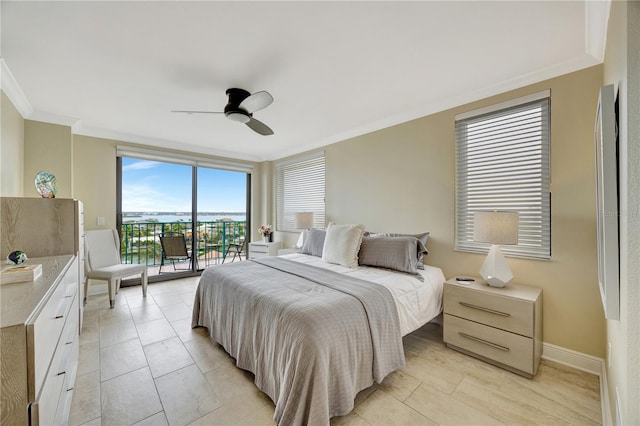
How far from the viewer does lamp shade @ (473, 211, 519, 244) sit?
2.03 meters

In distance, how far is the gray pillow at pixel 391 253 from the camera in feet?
8.32

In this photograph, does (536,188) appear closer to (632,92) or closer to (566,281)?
(566,281)

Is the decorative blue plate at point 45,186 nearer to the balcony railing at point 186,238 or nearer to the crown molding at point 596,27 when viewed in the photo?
the balcony railing at point 186,238

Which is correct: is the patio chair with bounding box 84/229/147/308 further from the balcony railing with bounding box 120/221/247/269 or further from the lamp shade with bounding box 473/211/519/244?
the lamp shade with bounding box 473/211/519/244

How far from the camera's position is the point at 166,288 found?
13.7 feet

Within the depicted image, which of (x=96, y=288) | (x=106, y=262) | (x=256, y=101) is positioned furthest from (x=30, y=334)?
(x=96, y=288)

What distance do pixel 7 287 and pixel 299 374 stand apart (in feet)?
4.70

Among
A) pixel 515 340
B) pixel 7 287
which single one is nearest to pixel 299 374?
pixel 7 287

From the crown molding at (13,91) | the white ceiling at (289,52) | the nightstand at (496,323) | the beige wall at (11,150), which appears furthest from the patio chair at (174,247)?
the nightstand at (496,323)

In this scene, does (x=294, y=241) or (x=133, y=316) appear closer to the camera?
(x=133, y=316)

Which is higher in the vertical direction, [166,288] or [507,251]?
[507,251]

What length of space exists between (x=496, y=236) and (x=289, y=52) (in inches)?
88.7

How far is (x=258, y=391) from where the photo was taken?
5.90ft

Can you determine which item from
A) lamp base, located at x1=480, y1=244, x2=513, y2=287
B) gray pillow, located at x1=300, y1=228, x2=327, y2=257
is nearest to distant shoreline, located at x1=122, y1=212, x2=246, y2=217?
gray pillow, located at x1=300, y1=228, x2=327, y2=257
